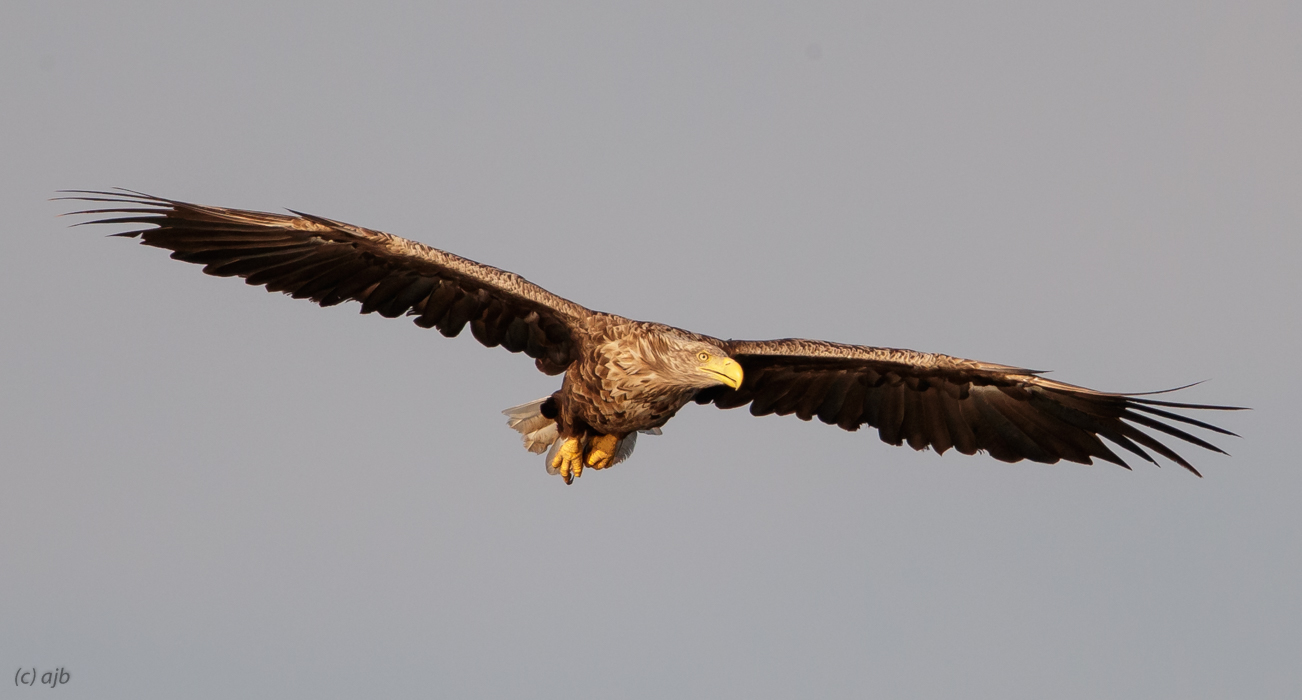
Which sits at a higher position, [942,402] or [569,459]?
[942,402]

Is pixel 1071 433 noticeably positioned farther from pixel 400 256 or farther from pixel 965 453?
pixel 400 256

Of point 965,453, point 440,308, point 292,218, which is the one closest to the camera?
point 292,218

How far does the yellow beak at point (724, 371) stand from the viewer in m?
9.46

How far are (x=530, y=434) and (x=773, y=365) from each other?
6.07ft

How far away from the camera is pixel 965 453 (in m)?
11.1

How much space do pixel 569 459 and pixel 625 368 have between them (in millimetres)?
1182

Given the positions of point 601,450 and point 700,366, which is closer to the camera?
point 700,366

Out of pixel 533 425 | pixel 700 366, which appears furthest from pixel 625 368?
pixel 533 425

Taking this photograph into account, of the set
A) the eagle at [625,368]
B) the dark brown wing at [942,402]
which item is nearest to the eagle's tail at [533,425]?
the eagle at [625,368]

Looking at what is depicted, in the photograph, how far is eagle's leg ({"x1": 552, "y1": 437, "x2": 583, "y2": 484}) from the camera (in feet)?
34.5

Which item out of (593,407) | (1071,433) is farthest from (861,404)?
(593,407)

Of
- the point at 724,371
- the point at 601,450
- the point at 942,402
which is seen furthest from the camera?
the point at 942,402

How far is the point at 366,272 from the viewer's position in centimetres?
1012

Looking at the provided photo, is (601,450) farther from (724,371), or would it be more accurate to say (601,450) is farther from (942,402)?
(942,402)
